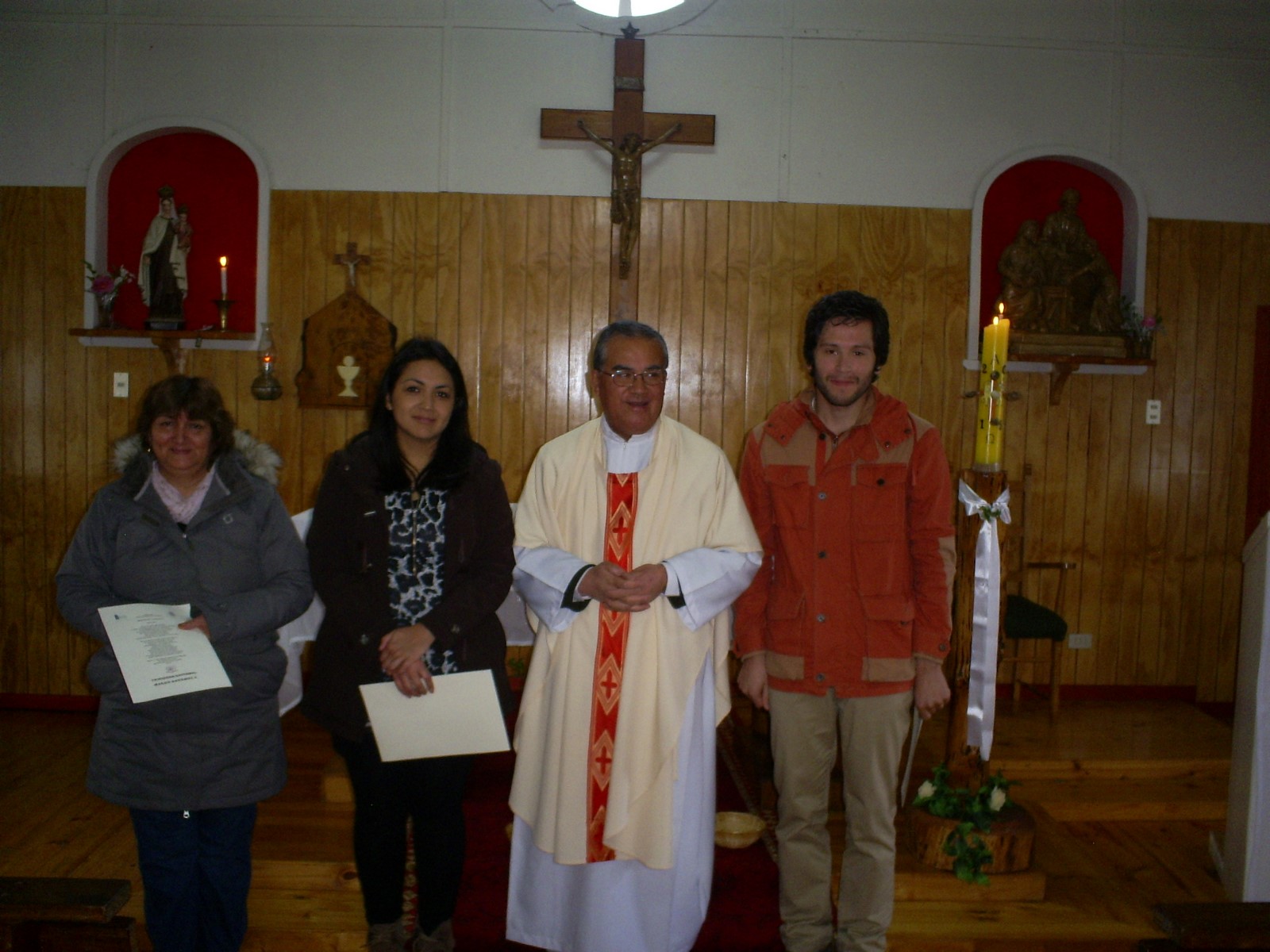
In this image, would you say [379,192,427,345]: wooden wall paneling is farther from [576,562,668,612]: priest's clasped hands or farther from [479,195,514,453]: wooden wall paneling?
[576,562,668,612]: priest's clasped hands

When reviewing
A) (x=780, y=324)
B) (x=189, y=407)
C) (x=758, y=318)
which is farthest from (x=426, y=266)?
(x=189, y=407)

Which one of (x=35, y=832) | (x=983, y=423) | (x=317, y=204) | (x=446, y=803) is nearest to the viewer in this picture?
(x=446, y=803)

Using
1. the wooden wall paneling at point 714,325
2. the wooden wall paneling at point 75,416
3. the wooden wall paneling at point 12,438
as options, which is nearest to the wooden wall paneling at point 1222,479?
the wooden wall paneling at point 714,325

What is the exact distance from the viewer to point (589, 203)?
466cm

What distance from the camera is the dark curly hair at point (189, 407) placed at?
2.03 meters

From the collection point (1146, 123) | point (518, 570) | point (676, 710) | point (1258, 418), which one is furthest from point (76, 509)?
point (1258, 418)

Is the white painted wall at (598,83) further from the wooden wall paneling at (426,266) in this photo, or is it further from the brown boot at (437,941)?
the brown boot at (437,941)

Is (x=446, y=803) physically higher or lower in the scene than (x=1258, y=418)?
lower

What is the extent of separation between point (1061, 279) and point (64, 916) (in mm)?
4774

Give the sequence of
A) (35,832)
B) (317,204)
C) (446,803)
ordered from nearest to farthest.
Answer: (446,803)
(35,832)
(317,204)

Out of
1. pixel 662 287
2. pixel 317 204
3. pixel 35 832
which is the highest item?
pixel 317 204

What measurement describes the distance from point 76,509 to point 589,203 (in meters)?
2.98

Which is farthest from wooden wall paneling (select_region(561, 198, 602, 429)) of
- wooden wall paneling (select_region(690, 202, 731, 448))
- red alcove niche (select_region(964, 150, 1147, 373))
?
red alcove niche (select_region(964, 150, 1147, 373))

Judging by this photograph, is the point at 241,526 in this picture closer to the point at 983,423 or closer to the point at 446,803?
the point at 446,803
